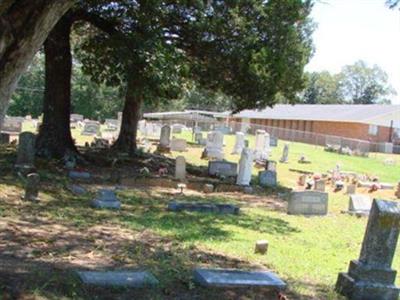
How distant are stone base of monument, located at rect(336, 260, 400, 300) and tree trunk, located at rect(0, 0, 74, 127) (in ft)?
13.9

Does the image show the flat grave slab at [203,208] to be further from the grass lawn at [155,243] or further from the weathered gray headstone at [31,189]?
the weathered gray headstone at [31,189]

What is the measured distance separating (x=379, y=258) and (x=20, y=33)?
4.61 meters

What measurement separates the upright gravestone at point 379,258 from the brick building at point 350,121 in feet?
174

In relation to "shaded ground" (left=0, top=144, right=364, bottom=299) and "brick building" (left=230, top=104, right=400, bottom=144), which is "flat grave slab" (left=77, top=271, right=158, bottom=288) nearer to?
"shaded ground" (left=0, top=144, right=364, bottom=299)

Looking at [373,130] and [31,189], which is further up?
[373,130]

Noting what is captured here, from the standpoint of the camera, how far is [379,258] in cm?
672

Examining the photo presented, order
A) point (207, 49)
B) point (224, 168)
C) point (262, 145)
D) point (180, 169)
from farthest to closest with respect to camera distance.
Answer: point (262, 145) < point (224, 168) < point (207, 49) < point (180, 169)

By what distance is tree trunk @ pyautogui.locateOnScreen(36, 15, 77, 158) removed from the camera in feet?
59.1

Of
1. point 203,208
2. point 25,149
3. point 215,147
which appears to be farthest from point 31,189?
point 215,147

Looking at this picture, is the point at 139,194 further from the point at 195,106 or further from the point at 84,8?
the point at 195,106

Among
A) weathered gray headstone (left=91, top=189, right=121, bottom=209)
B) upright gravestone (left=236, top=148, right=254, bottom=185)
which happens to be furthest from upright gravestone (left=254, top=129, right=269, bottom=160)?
weathered gray headstone (left=91, top=189, right=121, bottom=209)

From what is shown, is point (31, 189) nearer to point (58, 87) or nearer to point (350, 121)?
point (58, 87)

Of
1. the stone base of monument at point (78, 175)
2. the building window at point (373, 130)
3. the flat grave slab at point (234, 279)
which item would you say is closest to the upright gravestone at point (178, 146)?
the stone base of monument at point (78, 175)

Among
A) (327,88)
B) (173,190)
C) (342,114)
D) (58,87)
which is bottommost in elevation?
(173,190)
